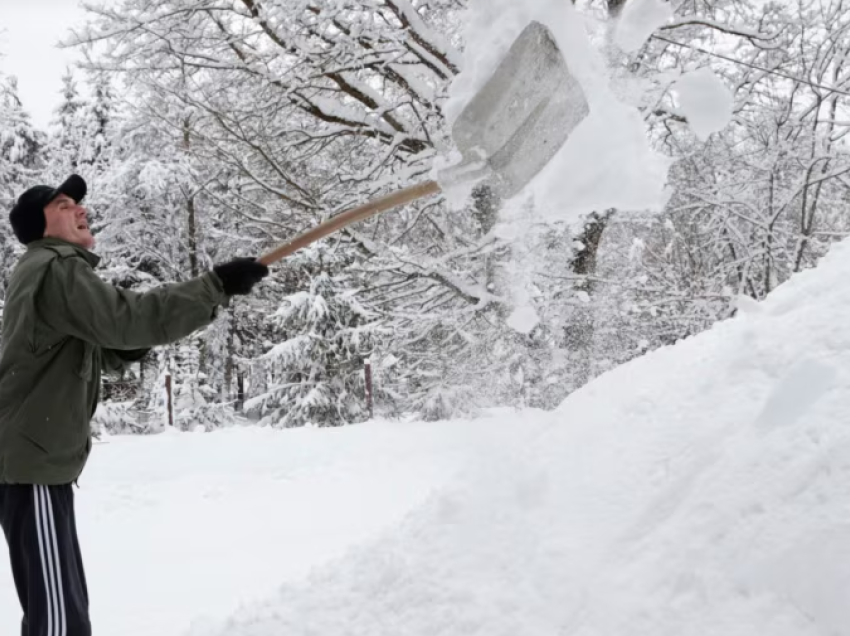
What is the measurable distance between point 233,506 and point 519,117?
12.6 ft

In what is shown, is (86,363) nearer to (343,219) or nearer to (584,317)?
(343,219)

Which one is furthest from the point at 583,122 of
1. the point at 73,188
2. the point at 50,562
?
the point at 50,562

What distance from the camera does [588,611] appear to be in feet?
6.11

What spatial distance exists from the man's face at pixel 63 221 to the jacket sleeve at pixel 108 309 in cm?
22

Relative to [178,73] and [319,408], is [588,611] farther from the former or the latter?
[319,408]

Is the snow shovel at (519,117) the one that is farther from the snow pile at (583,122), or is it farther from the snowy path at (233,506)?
the snowy path at (233,506)

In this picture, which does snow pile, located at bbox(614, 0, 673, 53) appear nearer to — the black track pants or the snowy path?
the snowy path

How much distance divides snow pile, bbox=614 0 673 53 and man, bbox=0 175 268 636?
10.3ft

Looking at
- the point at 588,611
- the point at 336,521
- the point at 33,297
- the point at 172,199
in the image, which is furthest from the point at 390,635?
the point at 172,199

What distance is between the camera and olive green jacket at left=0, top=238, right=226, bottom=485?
2.02m

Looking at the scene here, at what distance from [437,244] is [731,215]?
276 cm

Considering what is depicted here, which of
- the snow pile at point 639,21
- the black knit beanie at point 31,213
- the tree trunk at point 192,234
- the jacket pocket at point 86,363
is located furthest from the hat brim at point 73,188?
the tree trunk at point 192,234

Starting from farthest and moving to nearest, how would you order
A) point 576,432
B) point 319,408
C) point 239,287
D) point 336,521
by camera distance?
point 319,408, point 336,521, point 576,432, point 239,287

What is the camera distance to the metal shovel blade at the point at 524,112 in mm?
2787
